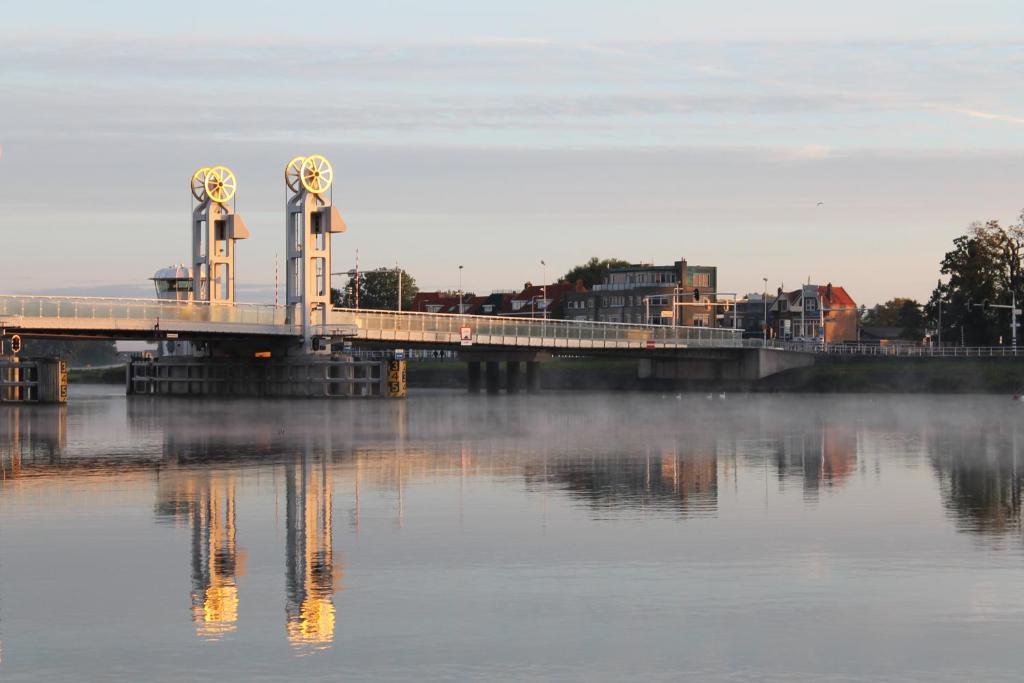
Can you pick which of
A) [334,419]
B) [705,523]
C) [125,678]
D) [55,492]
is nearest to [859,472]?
[705,523]

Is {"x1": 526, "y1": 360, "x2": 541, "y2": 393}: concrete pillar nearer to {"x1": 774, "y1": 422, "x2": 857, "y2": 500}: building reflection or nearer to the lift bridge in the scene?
the lift bridge

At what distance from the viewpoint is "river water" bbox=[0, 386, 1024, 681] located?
58.5 ft

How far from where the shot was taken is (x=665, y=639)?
1877cm

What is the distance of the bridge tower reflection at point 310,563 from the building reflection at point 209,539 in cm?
83

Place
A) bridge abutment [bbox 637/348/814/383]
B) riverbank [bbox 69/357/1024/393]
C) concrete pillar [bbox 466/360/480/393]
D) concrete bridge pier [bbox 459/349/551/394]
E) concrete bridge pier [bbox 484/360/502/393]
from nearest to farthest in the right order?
riverbank [bbox 69/357/1024/393] → concrete bridge pier [bbox 459/349/551/394] → bridge abutment [bbox 637/348/814/383] → concrete bridge pier [bbox 484/360/502/393] → concrete pillar [bbox 466/360/480/393]

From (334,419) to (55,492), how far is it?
4428 cm

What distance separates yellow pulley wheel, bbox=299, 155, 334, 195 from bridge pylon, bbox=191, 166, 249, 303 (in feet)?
40.7

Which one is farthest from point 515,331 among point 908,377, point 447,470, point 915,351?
point 447,470

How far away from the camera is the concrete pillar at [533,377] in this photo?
167875 mm

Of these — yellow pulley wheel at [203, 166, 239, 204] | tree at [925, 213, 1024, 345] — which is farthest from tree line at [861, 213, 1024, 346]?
yellow pulley wheel at [203, 166, 239, 204]

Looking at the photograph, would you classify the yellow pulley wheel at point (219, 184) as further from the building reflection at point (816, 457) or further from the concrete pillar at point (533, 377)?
the building reflection at point (816, 457)

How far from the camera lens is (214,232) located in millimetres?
134375

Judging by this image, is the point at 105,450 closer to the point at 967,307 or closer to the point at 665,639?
the point at 665,639

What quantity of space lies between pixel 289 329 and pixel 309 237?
8.18 metres
